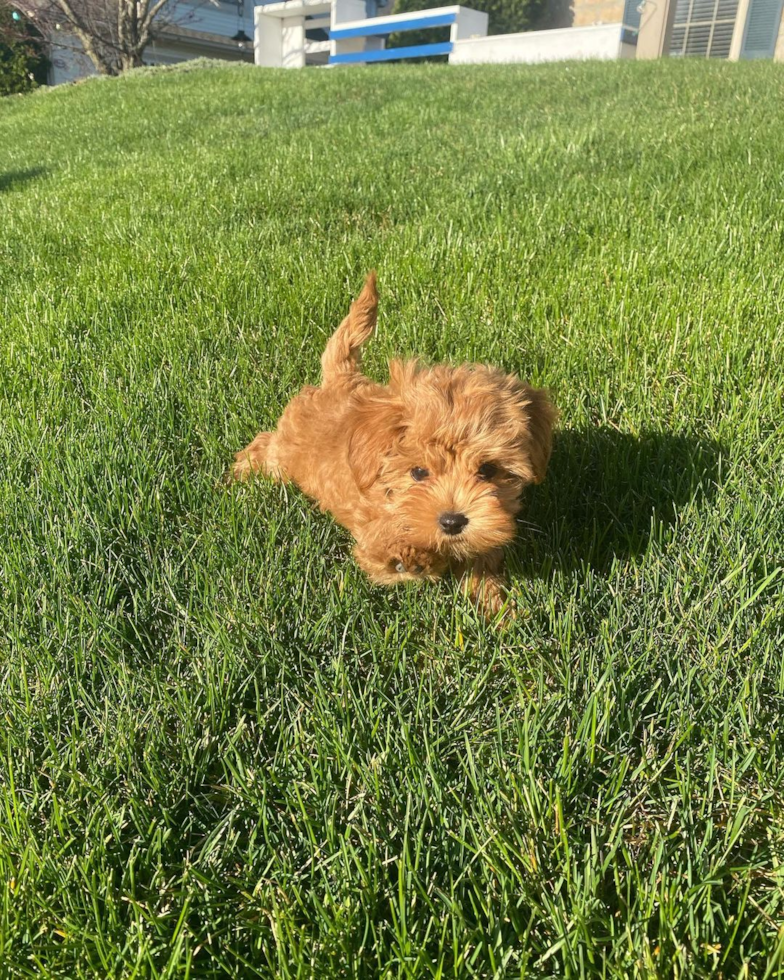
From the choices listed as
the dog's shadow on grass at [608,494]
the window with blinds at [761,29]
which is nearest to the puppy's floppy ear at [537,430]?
the dog's shadow on grass at [608,494]

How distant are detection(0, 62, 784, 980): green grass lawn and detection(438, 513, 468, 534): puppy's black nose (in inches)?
14.5

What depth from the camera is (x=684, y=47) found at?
25.8 m

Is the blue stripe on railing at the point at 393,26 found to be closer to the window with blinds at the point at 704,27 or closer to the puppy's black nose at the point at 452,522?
the window with blinds at the point at 704,27

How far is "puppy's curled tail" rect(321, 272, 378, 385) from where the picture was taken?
10.2 feet

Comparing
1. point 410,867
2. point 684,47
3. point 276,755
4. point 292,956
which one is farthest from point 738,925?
point 684,47

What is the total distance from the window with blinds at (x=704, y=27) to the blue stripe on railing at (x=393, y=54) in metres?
8.99

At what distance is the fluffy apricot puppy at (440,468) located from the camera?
2150 mm

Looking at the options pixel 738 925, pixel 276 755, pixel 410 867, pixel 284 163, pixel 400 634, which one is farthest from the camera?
pixel 284 163

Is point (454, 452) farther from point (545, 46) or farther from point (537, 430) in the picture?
point (545, 46)

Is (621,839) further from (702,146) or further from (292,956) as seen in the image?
(702,146)

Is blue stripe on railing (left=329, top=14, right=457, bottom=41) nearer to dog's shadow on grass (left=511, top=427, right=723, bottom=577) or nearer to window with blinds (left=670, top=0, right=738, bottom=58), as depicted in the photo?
window with blinds (left=670, top=0, right=738, bottom=58)

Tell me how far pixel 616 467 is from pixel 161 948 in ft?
7.70

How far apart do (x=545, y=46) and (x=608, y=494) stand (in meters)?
Answer: 27.8

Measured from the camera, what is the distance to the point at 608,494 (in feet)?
9.41
